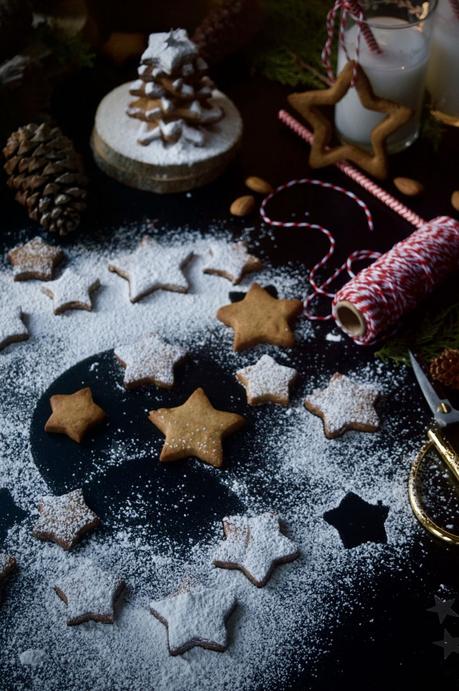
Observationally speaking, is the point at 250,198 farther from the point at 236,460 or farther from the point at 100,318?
the point at 236,460

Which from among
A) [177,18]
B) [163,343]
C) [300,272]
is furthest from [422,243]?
[177,18]

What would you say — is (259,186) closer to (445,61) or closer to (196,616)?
(445,61)

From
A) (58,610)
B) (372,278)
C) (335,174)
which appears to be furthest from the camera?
(335,174)

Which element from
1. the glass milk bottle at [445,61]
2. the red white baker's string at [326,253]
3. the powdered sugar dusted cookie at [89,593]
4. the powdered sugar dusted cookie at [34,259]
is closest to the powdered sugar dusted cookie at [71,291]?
the powdered sugar dusted cookie at [34,259]

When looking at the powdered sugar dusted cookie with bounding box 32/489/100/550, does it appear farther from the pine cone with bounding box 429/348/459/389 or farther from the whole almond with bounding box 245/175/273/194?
the whole almond with bounding box 245/175/273/194

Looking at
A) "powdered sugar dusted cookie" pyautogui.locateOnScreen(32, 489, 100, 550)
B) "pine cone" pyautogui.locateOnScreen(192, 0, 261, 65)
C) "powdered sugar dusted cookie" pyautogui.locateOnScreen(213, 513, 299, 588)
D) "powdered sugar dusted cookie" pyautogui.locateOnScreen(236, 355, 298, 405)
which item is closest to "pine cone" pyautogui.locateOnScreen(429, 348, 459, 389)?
"powdered sugar dusted cookie" pyautogui.locateOnScreen(236, 355, 298, 405)

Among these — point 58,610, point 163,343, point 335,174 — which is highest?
point 335,174

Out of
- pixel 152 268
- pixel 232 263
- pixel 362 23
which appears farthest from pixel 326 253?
pixel 362 23
